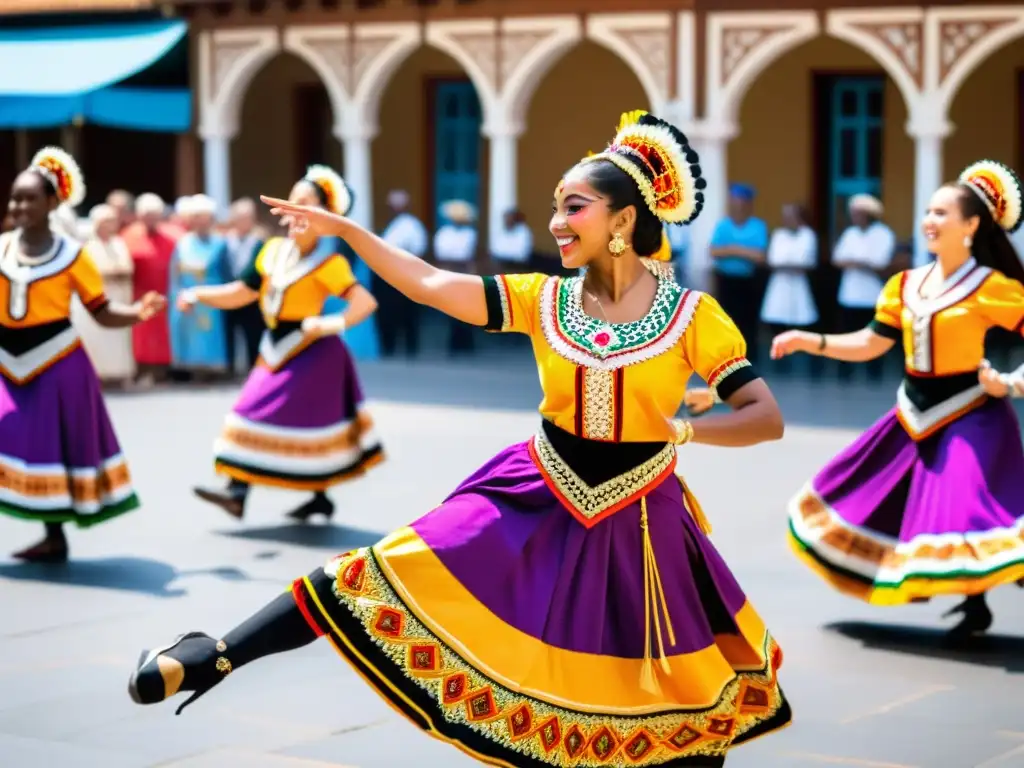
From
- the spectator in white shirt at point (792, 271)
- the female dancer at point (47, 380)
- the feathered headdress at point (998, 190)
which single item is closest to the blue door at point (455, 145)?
the spectator in white shirt at point (792, 271)

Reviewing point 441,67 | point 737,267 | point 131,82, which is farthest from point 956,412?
point 441,67

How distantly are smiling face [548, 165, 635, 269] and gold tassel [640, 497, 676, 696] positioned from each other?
2.05 feet

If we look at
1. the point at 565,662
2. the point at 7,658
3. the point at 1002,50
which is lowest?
the point at 7,658

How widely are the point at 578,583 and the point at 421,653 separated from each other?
15.4 inches

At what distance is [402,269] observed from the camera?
4.70m

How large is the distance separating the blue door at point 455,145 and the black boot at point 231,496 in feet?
44.1

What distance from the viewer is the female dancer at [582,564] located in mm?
4469

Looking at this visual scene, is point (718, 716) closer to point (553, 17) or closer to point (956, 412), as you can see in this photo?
point (956, 412)

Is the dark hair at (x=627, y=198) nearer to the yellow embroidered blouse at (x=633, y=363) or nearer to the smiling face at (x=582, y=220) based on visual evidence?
the smiling face at (x=582, y=220)

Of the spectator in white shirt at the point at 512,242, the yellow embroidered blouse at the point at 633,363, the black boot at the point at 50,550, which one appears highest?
the yellow embroidered blouse at the point at 633,363

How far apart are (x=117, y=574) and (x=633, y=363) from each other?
4.09 m

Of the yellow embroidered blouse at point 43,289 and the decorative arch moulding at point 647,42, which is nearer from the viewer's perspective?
the yellow embroidered blouse at point 43,289

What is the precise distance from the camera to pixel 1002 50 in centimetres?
1911

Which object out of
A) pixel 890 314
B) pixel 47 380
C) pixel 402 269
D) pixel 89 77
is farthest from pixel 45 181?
pixel 89 77
